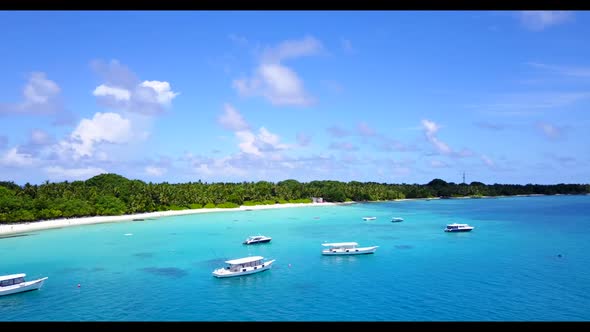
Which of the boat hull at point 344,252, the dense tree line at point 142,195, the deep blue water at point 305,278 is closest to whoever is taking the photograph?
the deep blue water at point 305,278

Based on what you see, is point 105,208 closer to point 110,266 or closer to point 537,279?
point 110,266

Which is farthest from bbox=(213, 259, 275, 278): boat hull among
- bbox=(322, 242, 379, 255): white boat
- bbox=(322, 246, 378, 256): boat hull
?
bbox=(322, 242, 379, 255): white boat

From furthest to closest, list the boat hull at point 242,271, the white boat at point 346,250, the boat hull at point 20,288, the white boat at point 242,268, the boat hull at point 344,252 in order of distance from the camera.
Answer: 1. the white boat at point 346,250
2. the boat hull at point 344,252
3. the white boat at point 242,268
4. the boat hull at point 242,271
5. the boat hull at point 20,288

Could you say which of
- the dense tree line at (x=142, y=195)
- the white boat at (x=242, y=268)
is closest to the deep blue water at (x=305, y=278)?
the white boat at (x=242, y=268)

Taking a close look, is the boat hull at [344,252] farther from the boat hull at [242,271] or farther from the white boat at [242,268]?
the boat hull at [242,271]

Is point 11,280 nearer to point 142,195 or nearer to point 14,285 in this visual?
point 14,285

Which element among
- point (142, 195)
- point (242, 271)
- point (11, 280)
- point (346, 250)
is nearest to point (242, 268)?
point (242, 271)
